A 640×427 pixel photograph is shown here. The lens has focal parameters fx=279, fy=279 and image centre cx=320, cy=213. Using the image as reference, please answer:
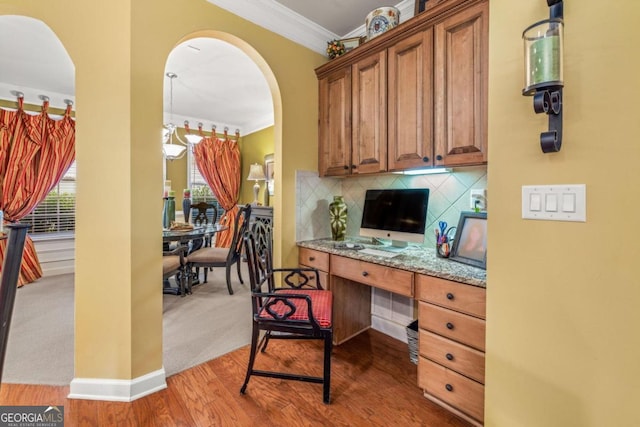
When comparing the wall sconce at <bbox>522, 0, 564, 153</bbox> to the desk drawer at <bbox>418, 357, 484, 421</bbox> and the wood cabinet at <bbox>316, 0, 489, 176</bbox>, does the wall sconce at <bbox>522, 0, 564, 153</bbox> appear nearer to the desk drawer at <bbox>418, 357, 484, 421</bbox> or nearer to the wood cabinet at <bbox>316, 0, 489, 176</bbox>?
the wood cabinet at <bbox>316, 0, 489, 176</bbox>

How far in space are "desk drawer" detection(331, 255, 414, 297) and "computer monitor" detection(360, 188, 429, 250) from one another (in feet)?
1.15

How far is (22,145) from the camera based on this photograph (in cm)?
378

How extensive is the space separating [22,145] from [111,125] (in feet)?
11.7

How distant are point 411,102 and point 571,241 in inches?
50.3

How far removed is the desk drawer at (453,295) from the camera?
1.39 meters

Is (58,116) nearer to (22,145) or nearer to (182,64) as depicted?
(22,145)

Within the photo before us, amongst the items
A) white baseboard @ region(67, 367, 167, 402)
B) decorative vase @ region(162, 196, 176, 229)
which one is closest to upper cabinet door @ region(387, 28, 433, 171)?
white baseboard @ region(67, 367, 167, 402)

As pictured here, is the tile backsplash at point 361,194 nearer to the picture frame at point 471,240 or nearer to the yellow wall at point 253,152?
the picture frame at point 471,240

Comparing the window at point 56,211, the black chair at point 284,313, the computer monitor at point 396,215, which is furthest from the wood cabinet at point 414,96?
the window at point 56,211

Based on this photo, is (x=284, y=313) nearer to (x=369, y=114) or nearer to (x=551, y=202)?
(x=551, y=202)

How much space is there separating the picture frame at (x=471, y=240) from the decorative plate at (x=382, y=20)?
1.48m

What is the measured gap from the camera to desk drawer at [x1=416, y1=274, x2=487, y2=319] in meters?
1.39

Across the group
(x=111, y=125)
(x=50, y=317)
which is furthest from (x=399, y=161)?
(x=50, y=317)

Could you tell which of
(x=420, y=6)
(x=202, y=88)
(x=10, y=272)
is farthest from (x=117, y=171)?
(x=202, y=88)
